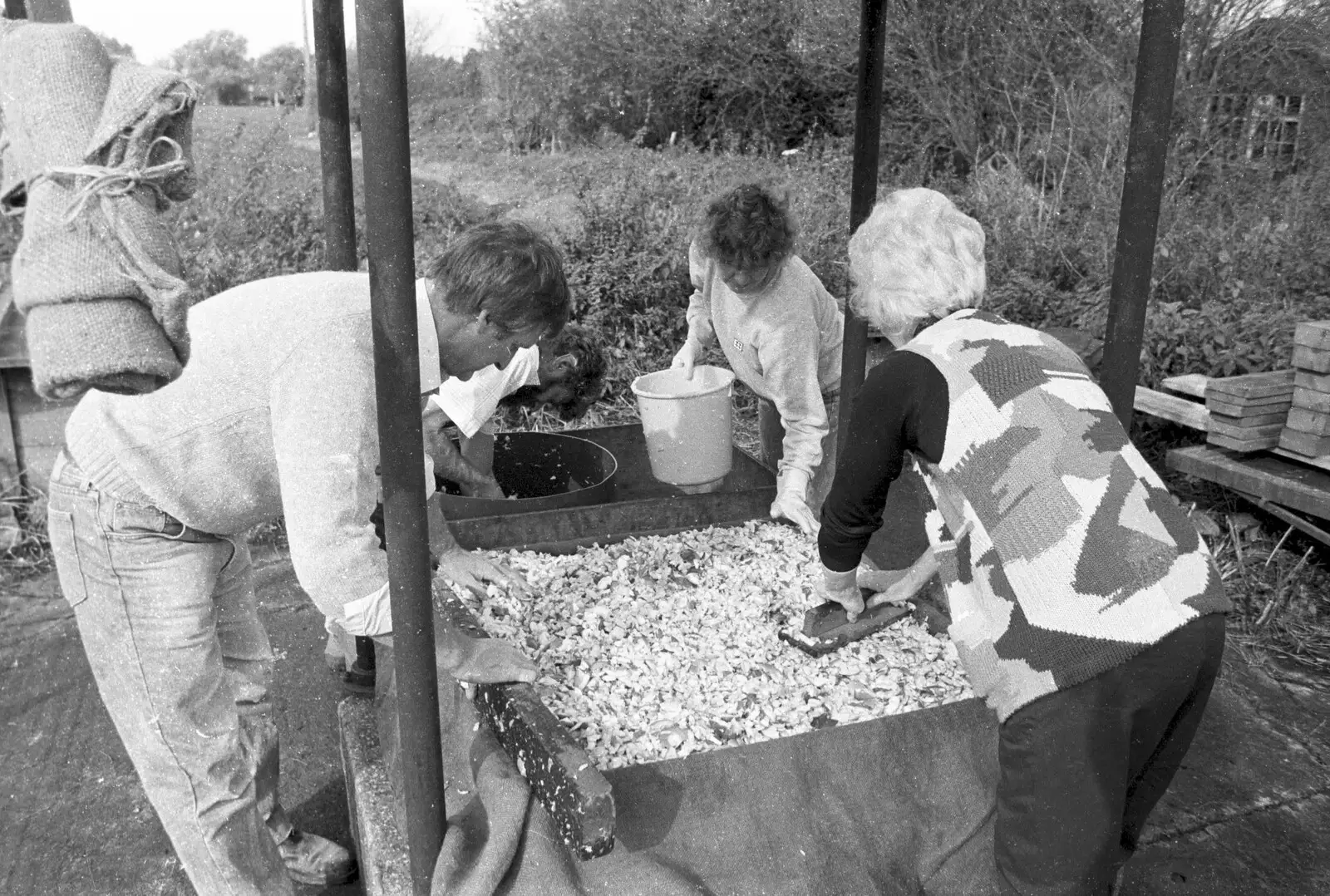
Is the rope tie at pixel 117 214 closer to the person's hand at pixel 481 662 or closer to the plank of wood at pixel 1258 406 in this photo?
the person's hand at pixel 481 662

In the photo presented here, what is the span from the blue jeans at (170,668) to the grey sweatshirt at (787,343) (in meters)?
1.86

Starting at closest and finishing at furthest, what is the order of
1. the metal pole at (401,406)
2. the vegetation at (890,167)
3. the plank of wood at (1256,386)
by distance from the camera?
1. the metal pole at (401,406)
2. the plank of wood at (1256,386)
3. the vegetation at (890,167)

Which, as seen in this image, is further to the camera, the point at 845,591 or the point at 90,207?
the point at 845,591

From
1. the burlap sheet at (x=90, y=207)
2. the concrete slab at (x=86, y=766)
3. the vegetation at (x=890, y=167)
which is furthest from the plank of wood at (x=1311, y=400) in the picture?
the burlap sheet at (x=90, y=207)

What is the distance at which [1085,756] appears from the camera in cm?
185

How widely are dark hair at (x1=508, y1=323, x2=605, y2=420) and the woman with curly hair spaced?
551 mm

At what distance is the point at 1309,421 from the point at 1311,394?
108 mm

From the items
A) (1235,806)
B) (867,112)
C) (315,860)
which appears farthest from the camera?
(867,112)

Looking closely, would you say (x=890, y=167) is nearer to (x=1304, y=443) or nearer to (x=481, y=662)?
(x=1304, y=443)

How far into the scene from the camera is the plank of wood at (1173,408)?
181 inches

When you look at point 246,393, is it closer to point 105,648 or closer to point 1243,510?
point 105,648

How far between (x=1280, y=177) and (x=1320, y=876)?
23.1 feet

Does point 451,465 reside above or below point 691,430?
below

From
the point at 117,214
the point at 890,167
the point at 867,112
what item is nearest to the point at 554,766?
the point at 117,214
